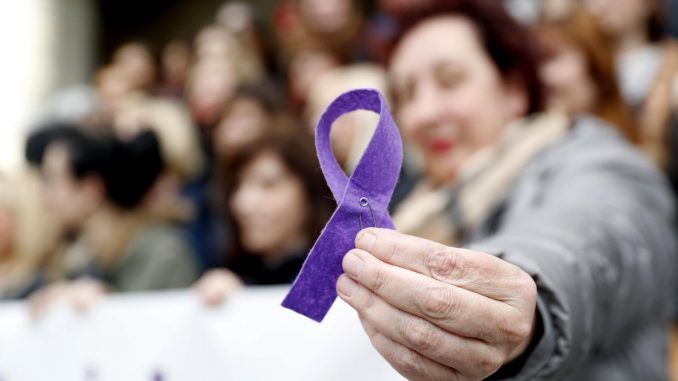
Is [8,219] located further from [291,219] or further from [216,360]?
[216,360]

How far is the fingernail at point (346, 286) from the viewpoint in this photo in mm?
722

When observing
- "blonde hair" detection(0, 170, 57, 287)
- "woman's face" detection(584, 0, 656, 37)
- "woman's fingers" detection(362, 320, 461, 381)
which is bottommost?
"blonde hair" detection(0, 170, 57, 287)

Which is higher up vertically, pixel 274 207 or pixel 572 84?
pixel 572 84

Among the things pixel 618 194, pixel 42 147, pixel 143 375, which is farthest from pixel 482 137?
pixel 42 147

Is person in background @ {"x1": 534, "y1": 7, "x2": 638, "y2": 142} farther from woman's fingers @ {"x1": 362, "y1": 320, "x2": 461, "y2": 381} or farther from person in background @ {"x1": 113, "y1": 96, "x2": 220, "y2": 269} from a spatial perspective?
woman's fingers @ {"x1": 362, "y1": 320, "x2": 461, "y2": 381}

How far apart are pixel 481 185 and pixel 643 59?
1776 mm

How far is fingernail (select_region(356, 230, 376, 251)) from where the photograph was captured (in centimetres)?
71

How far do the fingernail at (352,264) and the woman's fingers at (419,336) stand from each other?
0.05 ft

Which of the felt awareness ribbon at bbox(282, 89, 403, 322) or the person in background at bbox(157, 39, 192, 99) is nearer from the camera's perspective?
the felt awareness ribbon at bbox(282, 89, 403, 322)

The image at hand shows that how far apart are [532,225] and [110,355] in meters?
0.91

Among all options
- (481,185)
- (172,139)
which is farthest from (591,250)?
(172,139)

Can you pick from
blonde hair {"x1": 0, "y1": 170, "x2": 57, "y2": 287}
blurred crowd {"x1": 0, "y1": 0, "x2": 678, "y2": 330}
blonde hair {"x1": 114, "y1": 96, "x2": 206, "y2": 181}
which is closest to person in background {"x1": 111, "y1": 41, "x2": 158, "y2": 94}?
blonde hair {"x1": 114, "y1": 96, "x2": 206, "y2": 181}

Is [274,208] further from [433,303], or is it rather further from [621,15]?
[621,15]

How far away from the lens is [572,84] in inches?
115
